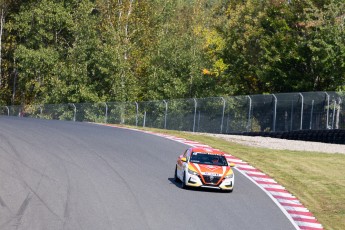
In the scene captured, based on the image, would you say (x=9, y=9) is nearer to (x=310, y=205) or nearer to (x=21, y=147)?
(x=21, y=147)

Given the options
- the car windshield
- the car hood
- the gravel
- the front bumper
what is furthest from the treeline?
the front bumper

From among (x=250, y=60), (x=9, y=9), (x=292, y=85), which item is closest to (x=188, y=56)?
(x=250, y=60)

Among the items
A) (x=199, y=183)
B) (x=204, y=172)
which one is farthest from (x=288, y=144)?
(x=199, y=183)

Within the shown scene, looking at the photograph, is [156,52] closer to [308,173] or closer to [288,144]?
[288,144]

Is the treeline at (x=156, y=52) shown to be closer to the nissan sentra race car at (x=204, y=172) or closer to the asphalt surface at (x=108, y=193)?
the asphalt surface at (x=108, y=193)

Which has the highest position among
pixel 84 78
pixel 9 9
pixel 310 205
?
pixel 9 9

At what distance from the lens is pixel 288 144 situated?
4234 cm

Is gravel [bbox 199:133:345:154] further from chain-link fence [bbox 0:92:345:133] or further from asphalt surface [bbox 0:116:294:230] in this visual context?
asphalt surface [bbox 0:116:294:230]

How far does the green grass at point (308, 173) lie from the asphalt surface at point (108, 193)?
176cm

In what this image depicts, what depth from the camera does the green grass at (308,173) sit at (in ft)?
84.6

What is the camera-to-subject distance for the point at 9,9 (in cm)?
A: 7969

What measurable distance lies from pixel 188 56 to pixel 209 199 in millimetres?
45739

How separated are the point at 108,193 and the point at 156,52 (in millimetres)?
52764

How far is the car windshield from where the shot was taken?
2677cm
